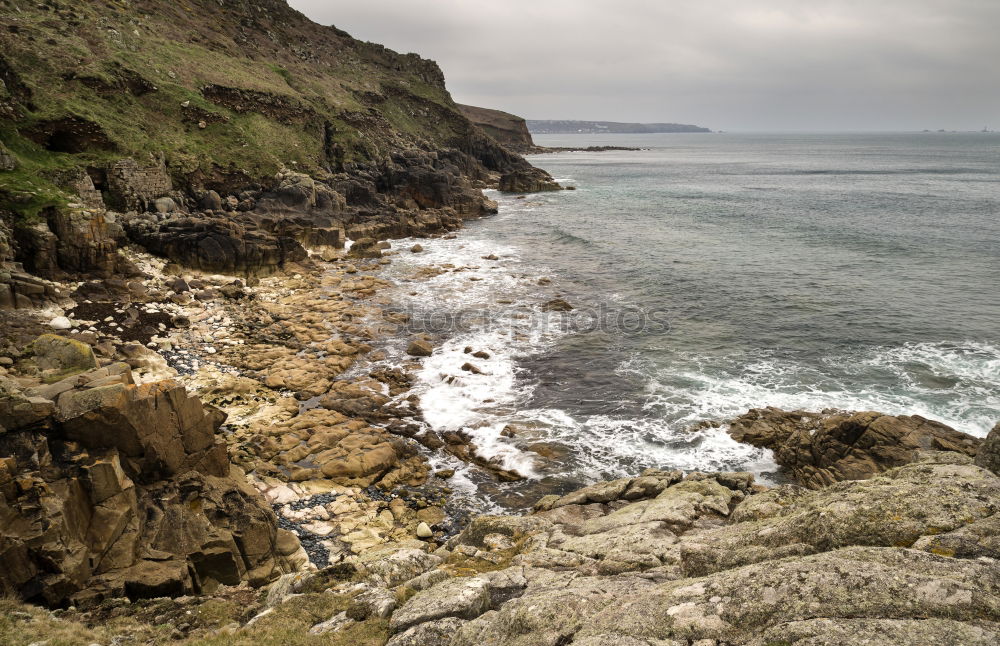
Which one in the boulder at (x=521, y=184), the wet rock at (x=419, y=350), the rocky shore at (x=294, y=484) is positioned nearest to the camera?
the rocky shore at (x=294, y=484)

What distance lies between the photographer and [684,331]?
34.2 m

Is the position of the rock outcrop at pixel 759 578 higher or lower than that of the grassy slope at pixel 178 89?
lower

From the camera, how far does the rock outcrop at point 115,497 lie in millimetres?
11195

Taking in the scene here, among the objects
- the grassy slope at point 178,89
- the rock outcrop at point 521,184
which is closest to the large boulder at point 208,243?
the grassy slope at point 178,89

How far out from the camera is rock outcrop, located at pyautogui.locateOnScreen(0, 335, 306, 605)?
11.2 m

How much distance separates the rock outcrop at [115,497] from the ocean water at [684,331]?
8.31 metres

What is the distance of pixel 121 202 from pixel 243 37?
6084cm

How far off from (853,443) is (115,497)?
78.2 feet

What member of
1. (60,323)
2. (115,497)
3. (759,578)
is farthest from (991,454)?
(60,323)

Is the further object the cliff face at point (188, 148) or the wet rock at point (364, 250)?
the wet rock at point (364, 250)

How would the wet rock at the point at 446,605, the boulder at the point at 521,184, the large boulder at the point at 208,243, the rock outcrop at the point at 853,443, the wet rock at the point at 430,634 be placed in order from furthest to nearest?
the boulder at the point at 521,184
the large boulder at the point at 208,243
the rock outcrop at the point at 853,443
the wet rock at the point at 446,605
the wet rock at the point at 430,634

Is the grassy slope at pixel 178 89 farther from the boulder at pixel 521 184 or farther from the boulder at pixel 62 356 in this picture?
the boulder at pixel 62 356

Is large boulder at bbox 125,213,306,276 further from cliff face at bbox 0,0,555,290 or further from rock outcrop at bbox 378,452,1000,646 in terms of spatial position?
rock outcrop at bbox 378,452,1000,646

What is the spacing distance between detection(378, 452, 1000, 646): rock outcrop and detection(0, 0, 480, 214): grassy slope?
3629 centimetres
